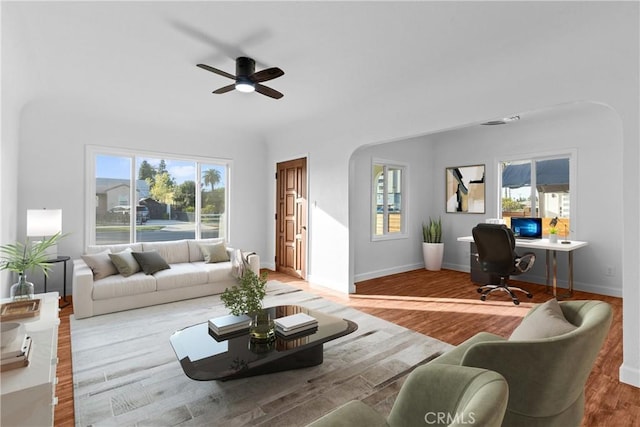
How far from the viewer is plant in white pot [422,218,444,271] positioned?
20.3 feet

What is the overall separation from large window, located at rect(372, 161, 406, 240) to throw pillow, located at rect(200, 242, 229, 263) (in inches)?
100

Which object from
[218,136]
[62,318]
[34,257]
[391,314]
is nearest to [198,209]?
[218,136]

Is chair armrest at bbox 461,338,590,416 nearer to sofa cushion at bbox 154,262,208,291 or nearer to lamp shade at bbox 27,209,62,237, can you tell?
sofa cushion at bbox 154,262,208,291

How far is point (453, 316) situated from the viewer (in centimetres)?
375

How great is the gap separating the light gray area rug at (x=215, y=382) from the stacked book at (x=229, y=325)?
353 millimetres

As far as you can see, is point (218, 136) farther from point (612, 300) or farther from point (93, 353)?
point (612, 300)

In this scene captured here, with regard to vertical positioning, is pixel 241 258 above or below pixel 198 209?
below

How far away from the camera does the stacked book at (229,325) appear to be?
2441 mm

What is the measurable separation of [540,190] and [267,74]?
4.91 meters

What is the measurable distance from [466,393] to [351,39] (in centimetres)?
267

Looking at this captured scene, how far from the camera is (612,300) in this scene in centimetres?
440

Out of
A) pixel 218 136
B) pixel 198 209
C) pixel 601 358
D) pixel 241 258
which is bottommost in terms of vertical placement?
pixel 601 358

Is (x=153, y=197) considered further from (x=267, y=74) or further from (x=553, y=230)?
(x=553, y=230)

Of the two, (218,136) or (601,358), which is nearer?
(601,358)
